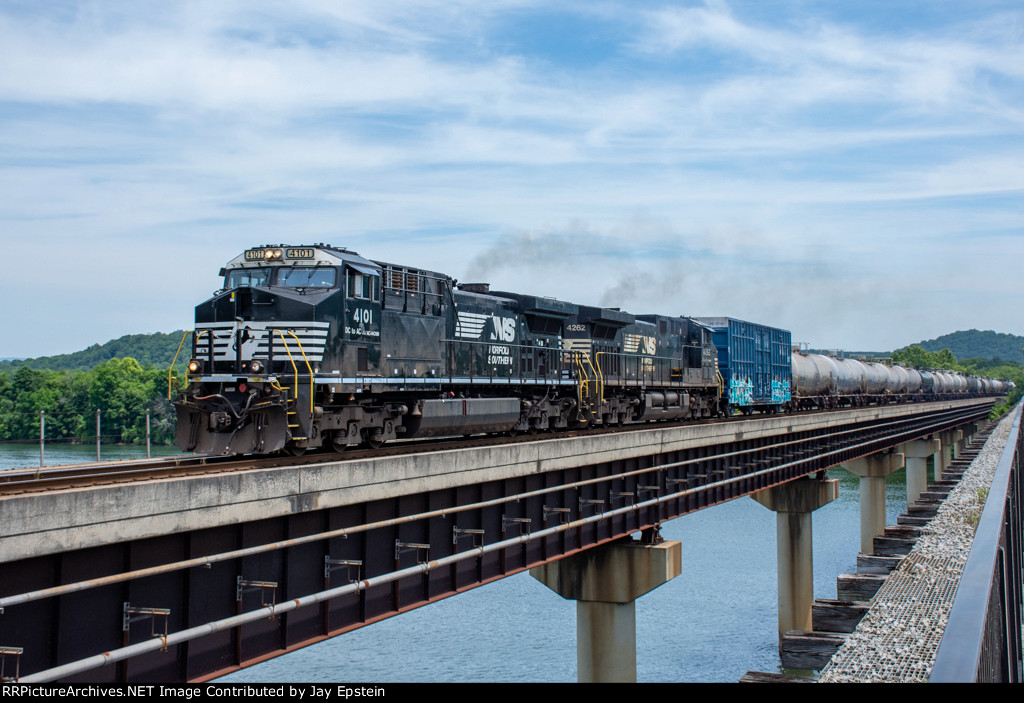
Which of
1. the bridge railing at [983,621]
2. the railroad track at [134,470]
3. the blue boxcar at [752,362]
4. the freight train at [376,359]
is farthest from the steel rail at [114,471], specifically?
the blue boxcar at [752,362]

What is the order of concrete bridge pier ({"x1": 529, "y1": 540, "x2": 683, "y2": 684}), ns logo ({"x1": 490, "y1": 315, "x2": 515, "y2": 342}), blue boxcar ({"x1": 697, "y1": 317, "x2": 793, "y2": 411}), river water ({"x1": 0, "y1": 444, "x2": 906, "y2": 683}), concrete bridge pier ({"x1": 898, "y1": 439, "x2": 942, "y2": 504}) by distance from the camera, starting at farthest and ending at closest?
concrete bridge pier ({"x1": 898, "y1": 439, "x2": 942, "y2": 504}), blue boxcar ({"x1": 697, "y1": 317, "x2": 793, "y2": 411}), river water ({"x1": 0, "y1": 444, "x2": 906, "y2": 683}), ns logo ({"x1": 490, "y1": 315, "x2": 515, "y2": 342}), concrete bridge pier ({"x1": 529, "y1": 540, "x2": 683, "y2": 684})

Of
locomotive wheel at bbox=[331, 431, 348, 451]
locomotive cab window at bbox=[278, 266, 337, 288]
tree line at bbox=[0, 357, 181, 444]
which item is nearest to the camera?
locomotive wheel at bbox=[331, 431, 348, 451]

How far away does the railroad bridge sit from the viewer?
7.54 metres

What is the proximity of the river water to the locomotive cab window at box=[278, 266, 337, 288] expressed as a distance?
17414mm

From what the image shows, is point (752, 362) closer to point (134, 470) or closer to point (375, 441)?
point (375, 441)

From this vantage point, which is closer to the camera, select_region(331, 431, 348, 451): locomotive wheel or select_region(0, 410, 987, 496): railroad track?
select_region(0, 410, 987, 496): railroad track

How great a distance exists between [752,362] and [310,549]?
34.3 m

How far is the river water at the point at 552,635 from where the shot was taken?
1346 inches

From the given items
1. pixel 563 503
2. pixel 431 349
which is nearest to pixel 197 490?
pixel 563 503

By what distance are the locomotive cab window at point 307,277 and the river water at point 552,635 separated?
17.4 metres

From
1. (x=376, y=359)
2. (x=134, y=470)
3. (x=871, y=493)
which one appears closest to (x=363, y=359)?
(x=376, y=359)

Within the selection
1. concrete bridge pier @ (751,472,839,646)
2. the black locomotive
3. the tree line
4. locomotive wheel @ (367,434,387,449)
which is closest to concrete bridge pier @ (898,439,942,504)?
concrete bridge pier @ (751,472,839,646)

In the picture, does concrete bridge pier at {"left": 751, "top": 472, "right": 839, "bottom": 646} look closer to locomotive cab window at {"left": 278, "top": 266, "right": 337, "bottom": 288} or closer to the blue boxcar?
the blue boxcar
